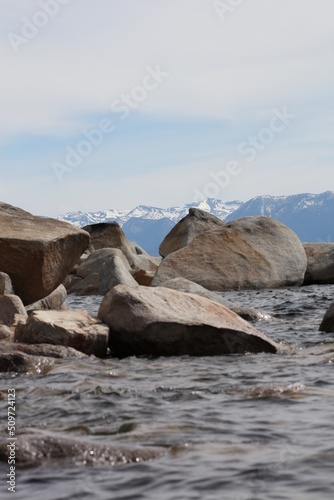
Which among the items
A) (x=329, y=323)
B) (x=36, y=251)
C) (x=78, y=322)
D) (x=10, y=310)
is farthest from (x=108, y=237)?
(x=78, y=322)

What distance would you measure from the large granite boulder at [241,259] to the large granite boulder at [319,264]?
1.14 metres

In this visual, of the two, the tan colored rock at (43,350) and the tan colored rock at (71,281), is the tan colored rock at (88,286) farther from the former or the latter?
the tan colored rock at (43,350)

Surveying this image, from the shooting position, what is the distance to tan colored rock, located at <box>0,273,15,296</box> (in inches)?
479

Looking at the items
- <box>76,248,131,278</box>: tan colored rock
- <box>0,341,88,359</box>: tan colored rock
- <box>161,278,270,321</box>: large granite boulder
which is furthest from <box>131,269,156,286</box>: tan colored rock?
<box>0,341,88,359</box>: tan colored rock

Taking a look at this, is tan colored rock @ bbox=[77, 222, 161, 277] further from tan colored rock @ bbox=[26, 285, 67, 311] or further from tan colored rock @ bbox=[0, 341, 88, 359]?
tan colored rock @ bbox=[0, 341, 88, 359]

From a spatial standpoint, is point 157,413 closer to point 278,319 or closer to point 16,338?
point 16,338

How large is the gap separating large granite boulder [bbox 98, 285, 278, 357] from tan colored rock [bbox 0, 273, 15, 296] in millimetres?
2378

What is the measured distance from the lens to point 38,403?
22.7 ft

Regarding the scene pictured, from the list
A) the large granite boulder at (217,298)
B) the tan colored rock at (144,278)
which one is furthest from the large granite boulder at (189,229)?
the large granite boulder at (217,298)

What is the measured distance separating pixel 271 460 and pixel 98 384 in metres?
3.20

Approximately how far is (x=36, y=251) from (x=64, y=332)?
2.72 meters

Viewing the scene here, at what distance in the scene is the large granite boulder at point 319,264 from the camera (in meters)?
25.0

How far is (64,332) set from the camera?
32.3 ft

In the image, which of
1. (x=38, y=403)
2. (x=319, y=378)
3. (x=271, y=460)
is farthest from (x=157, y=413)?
(x=319, y=378)
